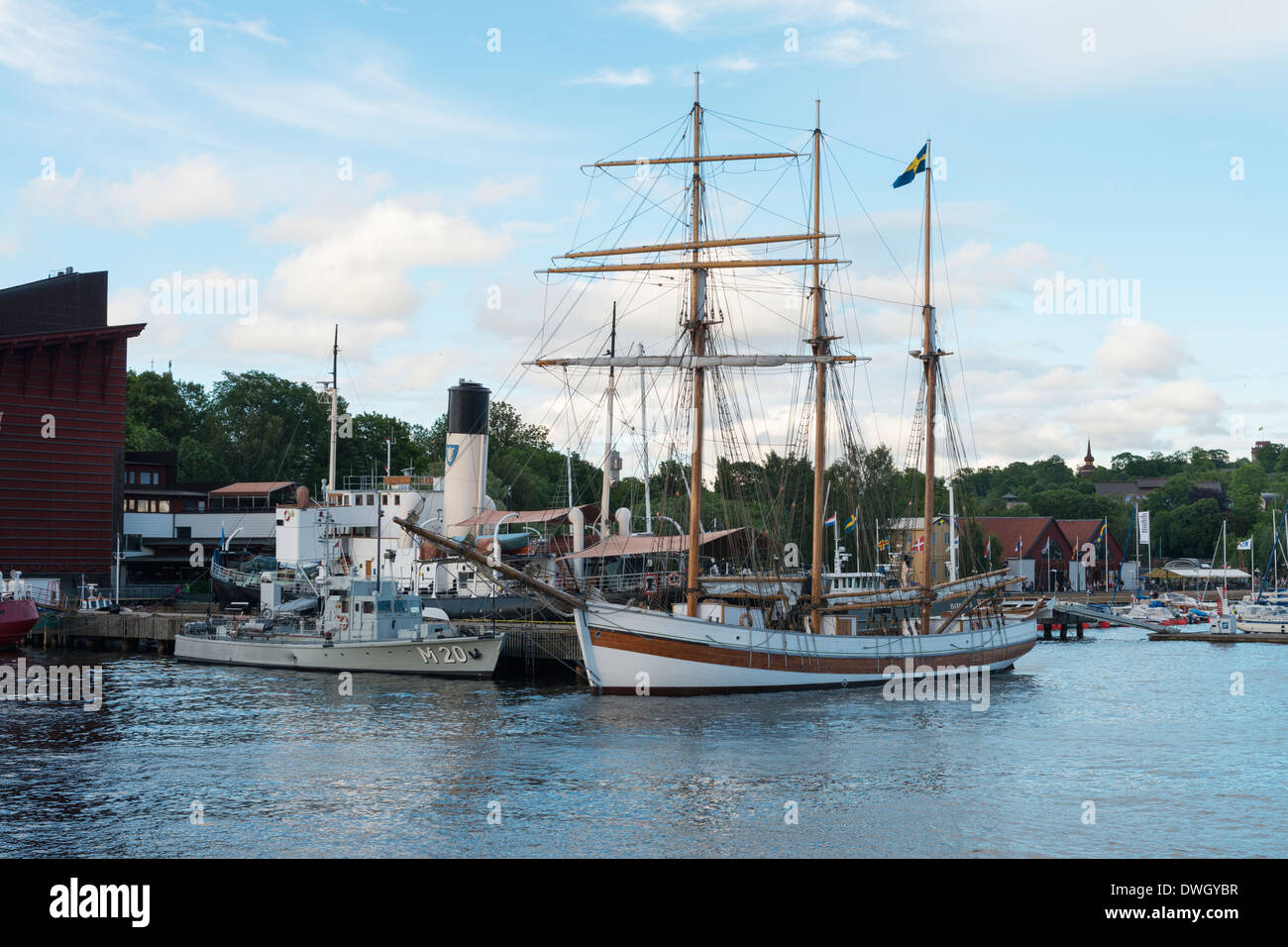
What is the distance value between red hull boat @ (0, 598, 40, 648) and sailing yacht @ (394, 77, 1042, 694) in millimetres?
37315

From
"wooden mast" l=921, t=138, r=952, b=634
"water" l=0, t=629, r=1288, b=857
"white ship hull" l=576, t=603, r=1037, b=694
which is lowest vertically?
"water" l=0, t=629, r=1288, b=857

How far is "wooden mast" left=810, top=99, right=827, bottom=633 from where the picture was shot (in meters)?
57.8

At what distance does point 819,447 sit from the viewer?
60.4m

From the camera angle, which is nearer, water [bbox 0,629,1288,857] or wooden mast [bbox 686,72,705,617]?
water [bbox 0,629,1288,857]

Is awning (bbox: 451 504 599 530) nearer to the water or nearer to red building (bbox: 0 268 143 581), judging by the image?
the water

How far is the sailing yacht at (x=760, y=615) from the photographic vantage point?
163ft

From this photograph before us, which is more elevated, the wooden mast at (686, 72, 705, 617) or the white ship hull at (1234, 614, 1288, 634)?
the wooden mast at (686, 72, 705, 617)

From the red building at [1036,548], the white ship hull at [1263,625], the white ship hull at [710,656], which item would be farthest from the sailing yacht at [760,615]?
the red building at [1036,548]

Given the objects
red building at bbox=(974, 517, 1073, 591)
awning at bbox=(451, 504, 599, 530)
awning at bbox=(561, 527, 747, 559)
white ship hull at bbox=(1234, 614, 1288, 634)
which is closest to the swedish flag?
awning at bbox=(561, 527, 747, 559)

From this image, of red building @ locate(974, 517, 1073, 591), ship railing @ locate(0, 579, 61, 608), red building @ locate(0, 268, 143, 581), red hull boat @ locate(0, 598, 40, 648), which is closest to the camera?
red hull boat @ locate(0, 598, 40, 648)

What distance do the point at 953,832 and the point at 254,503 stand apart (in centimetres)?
9128

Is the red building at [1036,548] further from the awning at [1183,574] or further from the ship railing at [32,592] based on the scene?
the ship railing at [32,592]
